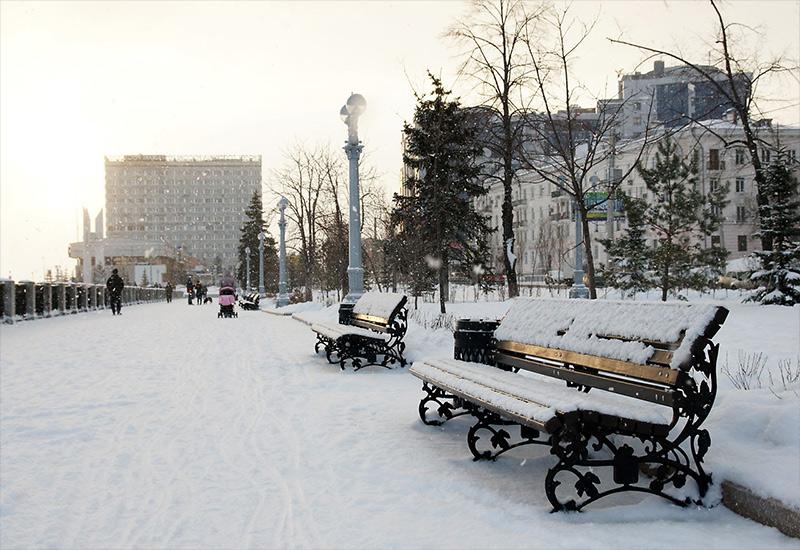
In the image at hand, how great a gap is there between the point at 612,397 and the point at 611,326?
53cm

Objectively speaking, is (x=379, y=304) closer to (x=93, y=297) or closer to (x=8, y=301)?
(x=8, y=301)

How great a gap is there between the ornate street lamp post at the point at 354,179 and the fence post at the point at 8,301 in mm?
13178

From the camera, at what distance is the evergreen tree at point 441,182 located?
28.3 meters

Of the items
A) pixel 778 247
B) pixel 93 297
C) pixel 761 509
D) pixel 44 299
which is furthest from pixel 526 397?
pixel 93 297

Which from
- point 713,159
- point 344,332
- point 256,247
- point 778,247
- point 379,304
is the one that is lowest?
point 344,332

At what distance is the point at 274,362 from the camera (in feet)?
40.2

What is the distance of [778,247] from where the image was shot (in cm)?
2084

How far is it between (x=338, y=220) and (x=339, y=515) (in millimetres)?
34596

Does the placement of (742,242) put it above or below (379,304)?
above

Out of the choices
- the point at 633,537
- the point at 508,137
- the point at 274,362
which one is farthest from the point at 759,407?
the point at 508,137

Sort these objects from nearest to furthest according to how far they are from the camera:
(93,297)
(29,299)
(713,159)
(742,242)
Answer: (29,299) < (93,297) < (713,159) < (742,242)

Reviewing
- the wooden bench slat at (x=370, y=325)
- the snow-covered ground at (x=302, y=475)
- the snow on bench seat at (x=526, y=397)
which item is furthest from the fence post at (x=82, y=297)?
the snow on bench seat at (x=526, y=397)

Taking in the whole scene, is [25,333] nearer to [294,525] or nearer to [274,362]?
[274,362]

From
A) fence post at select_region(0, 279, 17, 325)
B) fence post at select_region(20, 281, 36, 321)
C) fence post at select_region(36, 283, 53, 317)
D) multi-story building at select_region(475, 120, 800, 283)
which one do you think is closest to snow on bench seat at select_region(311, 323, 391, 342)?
fence post at select_region(0, 279, 17, 325)
